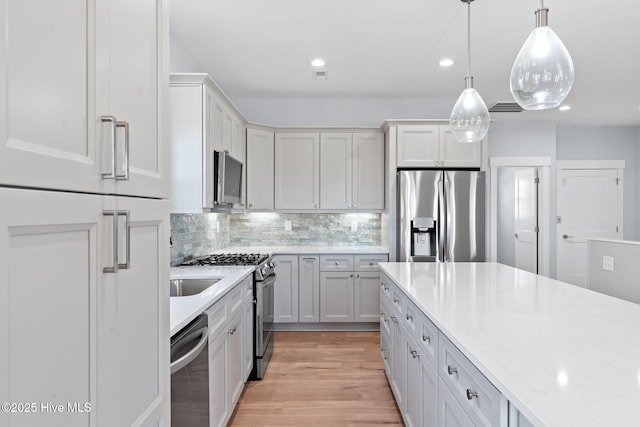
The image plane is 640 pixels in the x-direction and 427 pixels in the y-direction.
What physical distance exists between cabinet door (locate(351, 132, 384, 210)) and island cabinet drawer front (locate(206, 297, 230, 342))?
8.58 ft

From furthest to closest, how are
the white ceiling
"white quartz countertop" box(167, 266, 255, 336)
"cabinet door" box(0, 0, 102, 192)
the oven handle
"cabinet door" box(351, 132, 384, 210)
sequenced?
"cabinet door" box(351, 132, 384, 210) < the white ceiling < "white quartz countertop" box(167, 266, 255, 336) < the oven handle < "cabinet door" box(0, 0, 102, 192)

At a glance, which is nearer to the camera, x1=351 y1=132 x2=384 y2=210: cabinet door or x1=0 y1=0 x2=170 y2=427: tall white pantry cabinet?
x1=0 y1=0 x2=170 y2=427: tall white pantry cabinet

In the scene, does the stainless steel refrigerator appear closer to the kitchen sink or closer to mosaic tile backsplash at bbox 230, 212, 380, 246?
mosaic tile backsplash at bbox 230, 212, 380, 246

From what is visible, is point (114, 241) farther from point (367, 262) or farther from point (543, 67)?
point (367, 262)

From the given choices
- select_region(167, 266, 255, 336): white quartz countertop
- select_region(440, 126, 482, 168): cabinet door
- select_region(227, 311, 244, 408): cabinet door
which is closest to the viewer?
select_region(167, 266, 255, 336): white quartz countertop

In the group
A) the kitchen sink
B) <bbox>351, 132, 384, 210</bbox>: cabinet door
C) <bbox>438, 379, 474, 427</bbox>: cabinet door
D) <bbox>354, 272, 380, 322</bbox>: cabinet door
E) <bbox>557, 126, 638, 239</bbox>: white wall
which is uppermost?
<bbox>557, 126, 638, 239</bbox>: white wall

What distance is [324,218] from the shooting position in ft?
15.8

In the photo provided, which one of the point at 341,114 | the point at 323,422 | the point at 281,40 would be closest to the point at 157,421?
the point at 323,422

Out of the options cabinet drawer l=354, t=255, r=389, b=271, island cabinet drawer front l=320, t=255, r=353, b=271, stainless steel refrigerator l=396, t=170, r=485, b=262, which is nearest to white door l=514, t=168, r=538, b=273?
stainless steel refrigerator l=396, t=170, r=485, b=262

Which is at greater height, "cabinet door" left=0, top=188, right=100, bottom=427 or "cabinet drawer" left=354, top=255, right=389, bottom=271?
"cabinet door" left=0, top=188, right=100, bottom=427

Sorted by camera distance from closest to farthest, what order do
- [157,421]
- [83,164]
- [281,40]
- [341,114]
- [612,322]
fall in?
[83,164]
[157,421]
[612,322]
[281,40]
[341,114]

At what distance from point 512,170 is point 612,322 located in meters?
4.51

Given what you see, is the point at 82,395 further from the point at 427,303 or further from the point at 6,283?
the point at 427,303

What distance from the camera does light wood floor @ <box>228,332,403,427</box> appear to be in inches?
96.3
